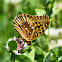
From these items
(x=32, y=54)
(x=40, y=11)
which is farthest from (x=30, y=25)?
Answer: (x=32, y=54)

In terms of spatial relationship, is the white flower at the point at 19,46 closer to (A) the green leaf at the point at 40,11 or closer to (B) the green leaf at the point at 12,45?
(B) the green leaf at the point at 12,45

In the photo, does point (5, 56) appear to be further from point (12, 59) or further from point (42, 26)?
point (42, 26)

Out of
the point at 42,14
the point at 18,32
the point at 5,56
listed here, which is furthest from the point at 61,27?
the point at 5,56

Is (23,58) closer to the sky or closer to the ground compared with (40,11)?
closer to the ground

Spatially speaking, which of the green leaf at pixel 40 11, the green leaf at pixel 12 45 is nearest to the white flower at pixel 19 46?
the green leaf at pixel 12 45

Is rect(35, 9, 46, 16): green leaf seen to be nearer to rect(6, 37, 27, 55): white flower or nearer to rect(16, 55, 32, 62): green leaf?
rect(6, 37, 27, 55): white flower

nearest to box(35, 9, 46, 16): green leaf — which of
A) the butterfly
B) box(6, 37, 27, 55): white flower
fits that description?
the butterfly

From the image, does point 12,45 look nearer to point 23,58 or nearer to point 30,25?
point 23,58

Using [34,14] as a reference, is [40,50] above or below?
below
